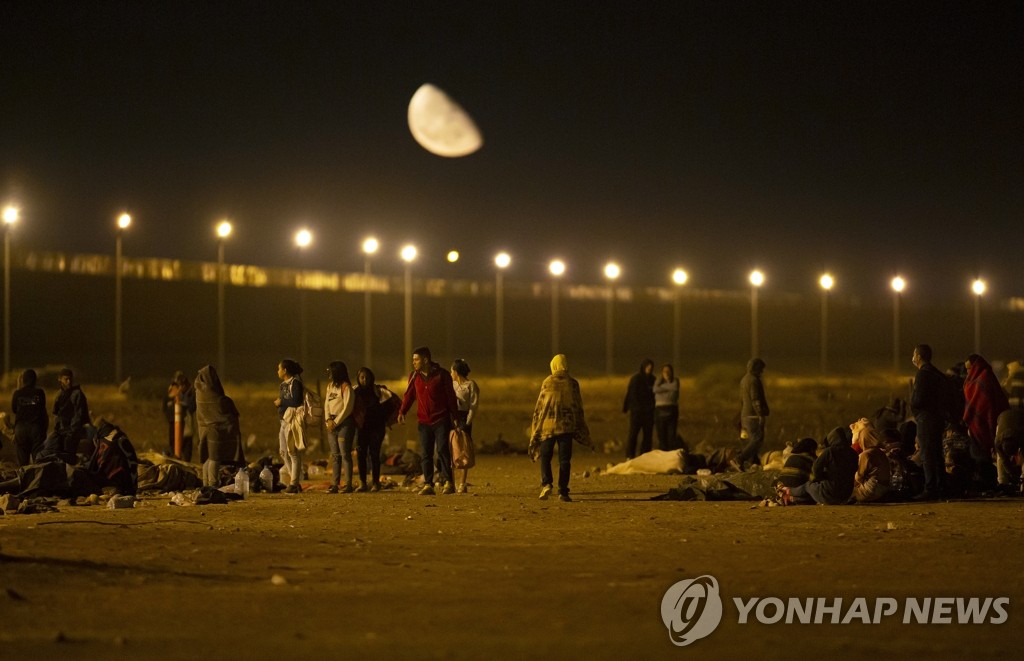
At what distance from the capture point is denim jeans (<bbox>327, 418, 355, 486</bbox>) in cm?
1773

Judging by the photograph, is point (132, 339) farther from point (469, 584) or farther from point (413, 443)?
point (469, 584)

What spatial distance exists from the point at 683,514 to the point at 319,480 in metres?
7.33

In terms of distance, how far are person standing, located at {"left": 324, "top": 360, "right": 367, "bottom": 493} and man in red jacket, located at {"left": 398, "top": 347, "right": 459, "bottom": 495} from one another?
82 centimetres

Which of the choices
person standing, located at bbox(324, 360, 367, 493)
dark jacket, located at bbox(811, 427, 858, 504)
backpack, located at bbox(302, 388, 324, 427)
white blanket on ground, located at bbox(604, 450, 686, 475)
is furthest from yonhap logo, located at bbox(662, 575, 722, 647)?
white blanket on ground, located at bbox(604, 450, 686, 475)

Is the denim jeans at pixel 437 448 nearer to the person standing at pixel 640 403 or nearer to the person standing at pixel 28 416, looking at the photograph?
the person standing at pixel 28 416

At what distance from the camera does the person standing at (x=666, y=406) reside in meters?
22.9

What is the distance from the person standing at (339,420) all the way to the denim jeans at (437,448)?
1.02m

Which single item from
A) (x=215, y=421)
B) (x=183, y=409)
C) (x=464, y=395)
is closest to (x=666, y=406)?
Answer: (x=464, y=395)

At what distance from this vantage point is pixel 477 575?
9859 millimetres

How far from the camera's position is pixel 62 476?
636 inches

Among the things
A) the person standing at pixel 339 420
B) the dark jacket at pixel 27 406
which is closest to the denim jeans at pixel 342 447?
the person standing at pixel 339 420

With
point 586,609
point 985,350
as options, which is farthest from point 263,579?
point 985,350

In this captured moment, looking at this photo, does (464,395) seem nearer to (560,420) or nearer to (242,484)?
(560,420)

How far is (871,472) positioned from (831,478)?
0.63 metres
